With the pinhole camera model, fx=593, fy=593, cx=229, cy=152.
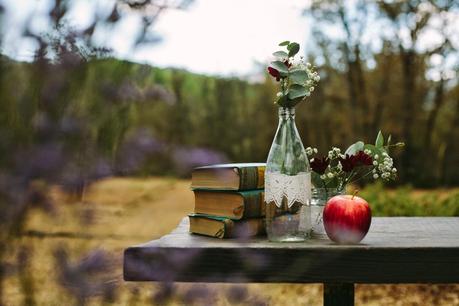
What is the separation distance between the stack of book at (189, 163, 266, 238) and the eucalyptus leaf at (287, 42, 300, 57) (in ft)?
0.96

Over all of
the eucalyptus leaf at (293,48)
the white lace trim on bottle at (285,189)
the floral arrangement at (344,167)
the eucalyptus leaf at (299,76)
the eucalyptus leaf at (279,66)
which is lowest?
the white lace trim on bottle at (285,189)

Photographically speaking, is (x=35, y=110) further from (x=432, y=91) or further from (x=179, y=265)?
(x=432, y=91)

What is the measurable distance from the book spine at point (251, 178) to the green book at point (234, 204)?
0.01 m

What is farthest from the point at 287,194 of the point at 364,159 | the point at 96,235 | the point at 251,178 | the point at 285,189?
the point at 96,235

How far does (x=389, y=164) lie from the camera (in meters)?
1.58

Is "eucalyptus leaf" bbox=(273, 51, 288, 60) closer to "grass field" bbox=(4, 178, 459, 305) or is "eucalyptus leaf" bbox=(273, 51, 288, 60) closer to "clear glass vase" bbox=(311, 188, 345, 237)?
"clear glass vase" bbox=(311, 188, 345, 237)

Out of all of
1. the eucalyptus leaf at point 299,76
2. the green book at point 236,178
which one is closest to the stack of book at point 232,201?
the green book at point 236,178

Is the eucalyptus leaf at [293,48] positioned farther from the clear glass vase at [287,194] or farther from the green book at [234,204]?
the green book at [234,204]

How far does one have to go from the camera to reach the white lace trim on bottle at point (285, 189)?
1.41 metres

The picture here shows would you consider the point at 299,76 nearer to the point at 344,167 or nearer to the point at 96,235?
the point at 344,167

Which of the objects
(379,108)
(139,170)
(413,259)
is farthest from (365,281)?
(379,108)

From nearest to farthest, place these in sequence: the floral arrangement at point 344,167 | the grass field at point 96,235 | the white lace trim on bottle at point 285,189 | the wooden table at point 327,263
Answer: the grass field at point 96,235 < the wooden table at point 327,263 < the white lace trim on bottle at point 285,189 < the floral arrangement at point 344,167

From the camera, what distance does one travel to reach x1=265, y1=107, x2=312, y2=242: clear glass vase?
1.41m

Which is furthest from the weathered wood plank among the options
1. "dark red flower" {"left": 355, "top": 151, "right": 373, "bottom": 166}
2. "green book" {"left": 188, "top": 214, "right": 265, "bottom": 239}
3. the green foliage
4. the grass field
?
the green foliage
